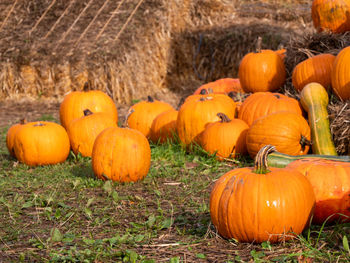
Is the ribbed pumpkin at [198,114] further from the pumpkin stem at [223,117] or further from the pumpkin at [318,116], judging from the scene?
the pumpkin at [318,116]

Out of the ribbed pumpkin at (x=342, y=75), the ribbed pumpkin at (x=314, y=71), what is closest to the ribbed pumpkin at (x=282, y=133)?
the ribbed pumpkin at (x=342, y=75)

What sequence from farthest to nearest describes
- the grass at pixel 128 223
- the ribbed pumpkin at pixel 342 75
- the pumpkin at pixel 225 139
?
the pumpkin at pixel 225 139, the ribbed pumpkin at pixel 342 75, the grass at pixel 128 223

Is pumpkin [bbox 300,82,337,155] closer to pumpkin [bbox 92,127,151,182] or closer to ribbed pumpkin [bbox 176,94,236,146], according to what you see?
ribbed pumpkin [bbox 176,94,236,146]

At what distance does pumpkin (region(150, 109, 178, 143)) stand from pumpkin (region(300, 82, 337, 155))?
1.55 metres

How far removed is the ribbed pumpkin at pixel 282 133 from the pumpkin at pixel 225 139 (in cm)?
23

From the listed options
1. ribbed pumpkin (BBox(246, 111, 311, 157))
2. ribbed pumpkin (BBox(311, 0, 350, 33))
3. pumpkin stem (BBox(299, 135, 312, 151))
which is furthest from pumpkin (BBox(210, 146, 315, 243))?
ribbed pumpkin (BBox(311, 0, 350, 33))

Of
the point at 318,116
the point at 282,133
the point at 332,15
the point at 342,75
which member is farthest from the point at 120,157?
the point at 332,15

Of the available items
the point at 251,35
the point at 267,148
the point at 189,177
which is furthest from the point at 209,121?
the point at 251,35

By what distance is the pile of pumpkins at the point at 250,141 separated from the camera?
9.18 ft

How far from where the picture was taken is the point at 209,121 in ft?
17.9

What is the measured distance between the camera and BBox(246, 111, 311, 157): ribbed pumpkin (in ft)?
15.5

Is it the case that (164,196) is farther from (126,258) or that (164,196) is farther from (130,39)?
(130,39)

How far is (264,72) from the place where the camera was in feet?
20.0

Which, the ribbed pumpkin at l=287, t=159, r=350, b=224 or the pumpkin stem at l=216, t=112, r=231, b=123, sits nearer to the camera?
the ribbed pumpkin at l=287, t=159, r=350, b=224
